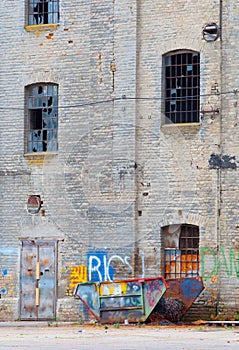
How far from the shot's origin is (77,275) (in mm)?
25266

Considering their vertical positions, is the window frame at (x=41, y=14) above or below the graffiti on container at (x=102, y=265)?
above

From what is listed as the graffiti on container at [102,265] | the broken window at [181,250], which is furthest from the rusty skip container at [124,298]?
the broken window at [181,250]

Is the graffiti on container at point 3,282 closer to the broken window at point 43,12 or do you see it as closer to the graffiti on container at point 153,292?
the graffiti on container at point 153,292

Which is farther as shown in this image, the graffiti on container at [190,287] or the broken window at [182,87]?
the broken window at [182,87]

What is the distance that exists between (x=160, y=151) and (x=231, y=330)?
5.21m

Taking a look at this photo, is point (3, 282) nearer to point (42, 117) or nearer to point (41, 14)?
point (42, 117)

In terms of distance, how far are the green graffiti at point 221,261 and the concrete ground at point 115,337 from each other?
166 cm

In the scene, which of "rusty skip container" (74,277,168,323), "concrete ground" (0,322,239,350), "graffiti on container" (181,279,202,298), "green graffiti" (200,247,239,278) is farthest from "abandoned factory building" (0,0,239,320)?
"concrete ground" (0,322,239,350)

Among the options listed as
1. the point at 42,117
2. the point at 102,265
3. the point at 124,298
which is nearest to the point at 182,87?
the point at 42,117

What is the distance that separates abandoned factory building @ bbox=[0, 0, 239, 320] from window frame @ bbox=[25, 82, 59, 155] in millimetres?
31

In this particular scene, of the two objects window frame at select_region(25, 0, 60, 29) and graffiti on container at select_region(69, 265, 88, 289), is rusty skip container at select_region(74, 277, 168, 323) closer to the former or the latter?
graffiti on container at select_region(69, 265, 88, 289)

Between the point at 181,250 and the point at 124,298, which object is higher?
the point at 181,250

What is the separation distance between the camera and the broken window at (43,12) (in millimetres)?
26312

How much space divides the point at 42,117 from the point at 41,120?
9 cm
